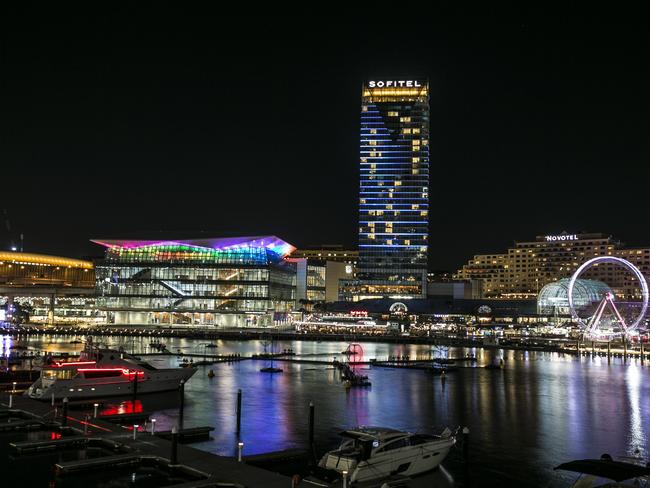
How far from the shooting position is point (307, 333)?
132125 millimetres

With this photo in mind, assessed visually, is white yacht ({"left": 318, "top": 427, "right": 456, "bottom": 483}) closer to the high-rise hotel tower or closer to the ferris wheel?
the ferris wheel

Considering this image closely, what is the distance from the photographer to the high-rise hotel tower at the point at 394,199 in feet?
602

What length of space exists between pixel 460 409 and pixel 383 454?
22.1m

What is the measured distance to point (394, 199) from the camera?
184 metres

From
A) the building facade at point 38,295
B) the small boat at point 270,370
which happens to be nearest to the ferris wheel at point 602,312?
the small boat at point 270,370

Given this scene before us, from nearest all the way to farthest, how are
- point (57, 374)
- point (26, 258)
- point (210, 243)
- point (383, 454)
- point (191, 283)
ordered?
point (383, 454), point (57, 374), point (191, 283), point (210, 243), point (26, 258)

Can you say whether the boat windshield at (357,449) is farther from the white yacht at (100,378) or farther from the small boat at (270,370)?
the small boat at (270,370)

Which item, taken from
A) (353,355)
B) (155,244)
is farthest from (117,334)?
(353,355)

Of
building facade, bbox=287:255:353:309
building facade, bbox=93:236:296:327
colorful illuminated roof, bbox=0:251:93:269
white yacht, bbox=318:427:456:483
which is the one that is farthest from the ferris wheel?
colorful illuminated roof, bbox=0:251:93:269

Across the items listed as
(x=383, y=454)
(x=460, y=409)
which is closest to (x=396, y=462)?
(x=383, y=454)

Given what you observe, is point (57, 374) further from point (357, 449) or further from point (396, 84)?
point (396, 84)

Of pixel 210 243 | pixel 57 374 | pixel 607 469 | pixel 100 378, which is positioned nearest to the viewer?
pixel 607 469

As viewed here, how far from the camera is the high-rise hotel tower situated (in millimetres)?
183625

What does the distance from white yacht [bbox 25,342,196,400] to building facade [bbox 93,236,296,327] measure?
3944 inches
